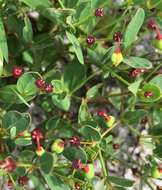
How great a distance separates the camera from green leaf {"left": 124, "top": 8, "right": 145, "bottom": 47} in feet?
5.44

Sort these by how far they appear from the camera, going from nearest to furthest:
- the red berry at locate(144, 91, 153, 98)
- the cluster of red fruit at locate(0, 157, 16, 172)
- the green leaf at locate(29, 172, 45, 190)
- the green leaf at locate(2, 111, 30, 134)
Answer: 1. the cluster of red fruit at locate(0, 157, 16, 172)
2. the green leaf at locate(2, 111, 30, 134)
3. the red berry at locate(144, 91, 153, 98)
4. the green leaf at locate(29, 172, 45, 190)

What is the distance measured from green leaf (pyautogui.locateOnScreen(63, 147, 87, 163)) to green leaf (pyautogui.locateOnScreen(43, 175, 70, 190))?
84mm

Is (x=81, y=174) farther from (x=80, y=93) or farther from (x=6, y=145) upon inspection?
(x=80, y=93)

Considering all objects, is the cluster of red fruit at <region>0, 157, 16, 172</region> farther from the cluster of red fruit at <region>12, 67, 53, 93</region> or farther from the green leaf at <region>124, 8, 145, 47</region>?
the green leaf at <region>124, 8, 145, 47</region>

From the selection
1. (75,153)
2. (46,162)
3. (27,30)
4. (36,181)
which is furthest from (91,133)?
(27,30)

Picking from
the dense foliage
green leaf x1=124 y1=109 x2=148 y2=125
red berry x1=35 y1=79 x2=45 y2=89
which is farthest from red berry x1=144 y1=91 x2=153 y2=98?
red berry x1=35 y1=79 x2=45 y2=89

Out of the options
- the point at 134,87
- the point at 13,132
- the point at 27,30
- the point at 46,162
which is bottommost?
the point at 46,162

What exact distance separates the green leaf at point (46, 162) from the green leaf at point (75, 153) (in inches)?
4.9

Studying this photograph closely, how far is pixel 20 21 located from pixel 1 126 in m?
0.43

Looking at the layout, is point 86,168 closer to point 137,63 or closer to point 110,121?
point 110,121

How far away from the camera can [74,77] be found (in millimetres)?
1909

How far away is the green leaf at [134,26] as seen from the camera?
1.66 metres

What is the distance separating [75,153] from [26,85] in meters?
0.27

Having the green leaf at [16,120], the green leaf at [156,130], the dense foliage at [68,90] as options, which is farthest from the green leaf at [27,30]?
the green leaf at [156,130]
